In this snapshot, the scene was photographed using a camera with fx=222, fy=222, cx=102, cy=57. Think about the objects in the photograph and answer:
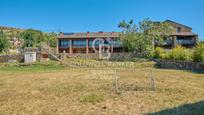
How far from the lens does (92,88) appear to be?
9.80m

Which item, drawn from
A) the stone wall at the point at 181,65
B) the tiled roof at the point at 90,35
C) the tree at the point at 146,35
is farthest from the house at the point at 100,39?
the stone wall at the point at 181,65

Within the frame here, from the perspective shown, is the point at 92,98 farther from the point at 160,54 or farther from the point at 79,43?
the point at 79,43

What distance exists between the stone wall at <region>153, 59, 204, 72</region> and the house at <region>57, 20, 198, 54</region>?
89.7ft

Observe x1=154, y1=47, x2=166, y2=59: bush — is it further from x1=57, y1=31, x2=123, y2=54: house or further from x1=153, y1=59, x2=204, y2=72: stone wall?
x1=57, y1=31, x2=123, y2=54: house

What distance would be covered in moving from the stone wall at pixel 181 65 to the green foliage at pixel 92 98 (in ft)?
42.5

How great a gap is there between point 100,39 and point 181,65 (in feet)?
106

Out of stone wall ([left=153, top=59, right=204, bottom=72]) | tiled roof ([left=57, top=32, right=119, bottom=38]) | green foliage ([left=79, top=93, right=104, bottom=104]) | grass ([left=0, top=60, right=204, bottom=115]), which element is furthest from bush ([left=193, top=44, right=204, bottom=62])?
tiled roof ([left=57, top=32, right=119, bottom=38])

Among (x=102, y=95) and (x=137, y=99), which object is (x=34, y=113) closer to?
(x=102, y=95)

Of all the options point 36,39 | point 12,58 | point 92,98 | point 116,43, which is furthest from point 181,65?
point 36,39

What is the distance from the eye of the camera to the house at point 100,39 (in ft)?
168

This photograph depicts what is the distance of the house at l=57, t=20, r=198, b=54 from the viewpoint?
51.3 meters

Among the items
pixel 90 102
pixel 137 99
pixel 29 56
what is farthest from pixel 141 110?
pixel 29 56

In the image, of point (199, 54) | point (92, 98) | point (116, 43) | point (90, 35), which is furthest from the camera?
point (90, 35)

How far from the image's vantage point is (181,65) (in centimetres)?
2130
